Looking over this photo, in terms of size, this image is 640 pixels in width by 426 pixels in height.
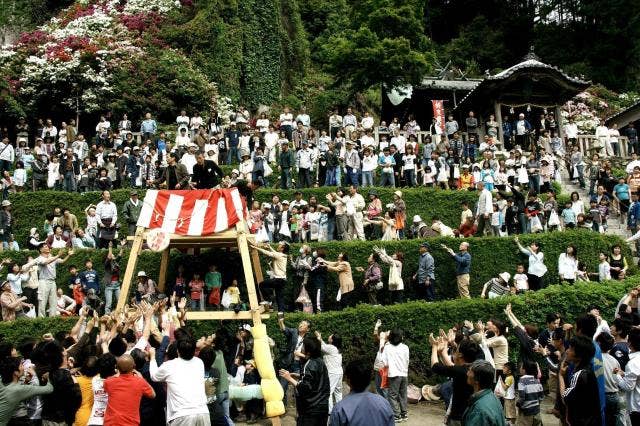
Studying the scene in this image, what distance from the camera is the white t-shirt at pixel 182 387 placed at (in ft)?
29.2

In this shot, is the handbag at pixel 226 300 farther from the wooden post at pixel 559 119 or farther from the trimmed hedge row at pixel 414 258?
the wooden post at pixel 559 119

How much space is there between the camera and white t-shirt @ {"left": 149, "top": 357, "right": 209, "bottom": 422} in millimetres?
8906

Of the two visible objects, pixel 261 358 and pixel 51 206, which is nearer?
pixel 261 358

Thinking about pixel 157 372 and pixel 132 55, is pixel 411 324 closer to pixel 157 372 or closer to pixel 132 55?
pixel 157 372

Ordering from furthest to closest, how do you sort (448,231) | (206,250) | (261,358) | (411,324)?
(448,231) < (206,250) < (411,324) < (261,358)

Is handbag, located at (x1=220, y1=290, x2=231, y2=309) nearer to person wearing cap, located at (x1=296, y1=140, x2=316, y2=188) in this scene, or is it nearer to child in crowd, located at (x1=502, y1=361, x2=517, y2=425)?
child in crowd, located at (x1=502, y1=361, x2=517, y2=425)

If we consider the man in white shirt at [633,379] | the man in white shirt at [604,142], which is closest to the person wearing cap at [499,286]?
the man in white shirt at [633,379]

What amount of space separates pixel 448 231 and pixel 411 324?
5.02 metres

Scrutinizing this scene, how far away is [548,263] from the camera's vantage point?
21625 millimetres

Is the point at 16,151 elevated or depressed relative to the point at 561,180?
elevated

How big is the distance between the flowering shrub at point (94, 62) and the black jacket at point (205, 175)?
17.1 metres

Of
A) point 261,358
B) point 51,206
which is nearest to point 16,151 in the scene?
point 51,206

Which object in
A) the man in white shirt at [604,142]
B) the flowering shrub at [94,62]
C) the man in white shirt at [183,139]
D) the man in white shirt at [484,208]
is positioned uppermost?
the flowering shrub at [94,62]

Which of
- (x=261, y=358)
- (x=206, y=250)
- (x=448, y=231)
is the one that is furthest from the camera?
(x=448, y=231)
